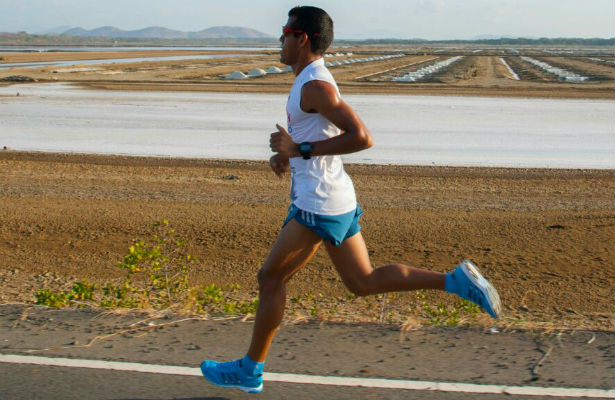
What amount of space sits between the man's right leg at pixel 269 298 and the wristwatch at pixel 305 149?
1.12 ft

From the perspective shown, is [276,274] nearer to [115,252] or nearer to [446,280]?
[446,280]

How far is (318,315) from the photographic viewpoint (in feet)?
17.0

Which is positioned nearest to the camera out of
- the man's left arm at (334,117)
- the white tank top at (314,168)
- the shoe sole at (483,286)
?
the man's left arm at (334,117)

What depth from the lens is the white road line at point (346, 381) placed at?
3736 millimetres

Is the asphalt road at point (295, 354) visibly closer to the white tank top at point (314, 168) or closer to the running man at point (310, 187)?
the running man at point (310, 187)

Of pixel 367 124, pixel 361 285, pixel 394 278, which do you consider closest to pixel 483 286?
pixel 394 278

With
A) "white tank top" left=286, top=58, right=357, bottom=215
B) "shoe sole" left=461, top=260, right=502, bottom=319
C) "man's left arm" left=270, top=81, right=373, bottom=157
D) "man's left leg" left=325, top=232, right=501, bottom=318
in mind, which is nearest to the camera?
"man's left arm" left=270, top=81, right=373, bottom=157

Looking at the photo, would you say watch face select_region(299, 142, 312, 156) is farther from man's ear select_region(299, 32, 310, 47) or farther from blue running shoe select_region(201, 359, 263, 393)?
blue running shoe select_region(201, 359, 263, 393)

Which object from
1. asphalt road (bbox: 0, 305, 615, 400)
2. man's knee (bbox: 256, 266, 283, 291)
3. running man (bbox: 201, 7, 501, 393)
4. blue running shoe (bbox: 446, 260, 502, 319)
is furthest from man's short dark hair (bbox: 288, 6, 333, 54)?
asphalt road (bbox: 0, 305, 615, 400)

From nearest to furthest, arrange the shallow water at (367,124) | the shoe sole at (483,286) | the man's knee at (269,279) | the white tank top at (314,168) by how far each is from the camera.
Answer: the white tank top at (314,168) → the man's knee at (269,279) → the shoe sole at (483,286) → the shallow water at (367,124)

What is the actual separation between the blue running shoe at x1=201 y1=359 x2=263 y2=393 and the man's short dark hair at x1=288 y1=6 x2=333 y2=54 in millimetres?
1632

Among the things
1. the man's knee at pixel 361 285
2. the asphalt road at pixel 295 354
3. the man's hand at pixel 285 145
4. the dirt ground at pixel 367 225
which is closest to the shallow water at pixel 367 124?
the dirt ground at pixel 367 225

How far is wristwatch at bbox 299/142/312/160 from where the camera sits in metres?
3.48

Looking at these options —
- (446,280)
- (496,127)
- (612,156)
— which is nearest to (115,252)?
(446,280)
